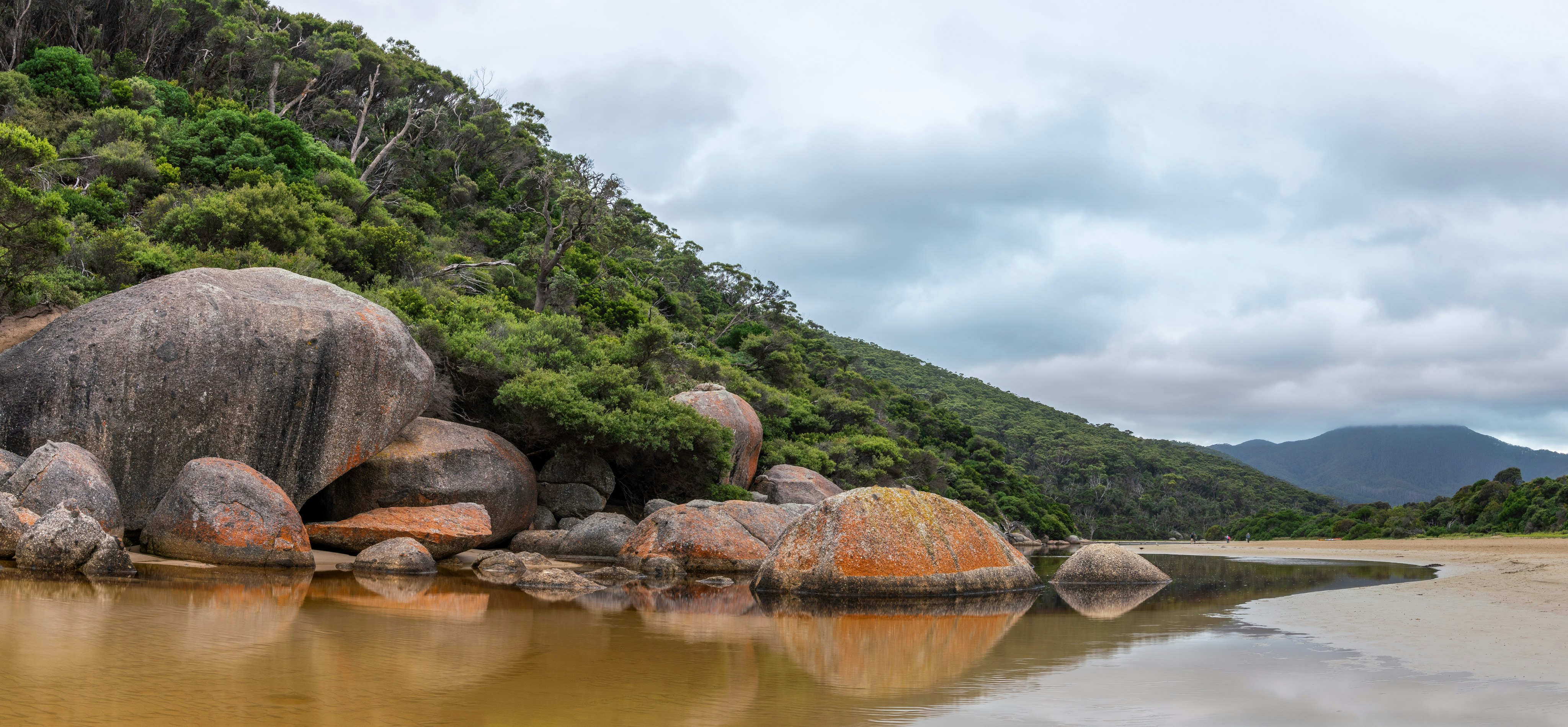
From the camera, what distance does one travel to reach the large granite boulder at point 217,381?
15.2m

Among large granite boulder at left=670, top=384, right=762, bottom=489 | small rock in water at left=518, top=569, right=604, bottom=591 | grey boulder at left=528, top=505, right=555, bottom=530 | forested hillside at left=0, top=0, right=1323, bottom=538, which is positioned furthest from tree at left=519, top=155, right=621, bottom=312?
small rock in water at left=518, top=569, right=604, bottom=591

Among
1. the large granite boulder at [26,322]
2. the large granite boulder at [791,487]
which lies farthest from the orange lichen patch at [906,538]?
the large granite boulder at [26,322]

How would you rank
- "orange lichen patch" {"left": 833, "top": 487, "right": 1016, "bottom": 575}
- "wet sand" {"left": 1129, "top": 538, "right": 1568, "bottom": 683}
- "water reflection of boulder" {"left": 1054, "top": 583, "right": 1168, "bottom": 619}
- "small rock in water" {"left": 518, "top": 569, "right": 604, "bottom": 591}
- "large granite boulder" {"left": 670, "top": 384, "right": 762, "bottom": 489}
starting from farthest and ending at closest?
"large granite boulder" {"left": 670, "top": 384, "right": 762, "bottom": 489}, "small rock in water" {"left": 518, "top": 569, "right": 604, "bottom": 591}, "orange lichen patch" {"left": 833, "top": 487, "right": 1016, "bottom": 575}, "water reflection of boulder" {"left": 1054, "top": 583, "right": 1168, "bottom": 619}, "wet sand" {"left": 1129, "top": 538, "right": 1568, "bottom": 683}

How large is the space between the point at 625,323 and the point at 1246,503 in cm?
6554

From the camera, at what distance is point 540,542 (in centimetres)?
2078

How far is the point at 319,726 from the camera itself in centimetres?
462

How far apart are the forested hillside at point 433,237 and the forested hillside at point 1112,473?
119 inches

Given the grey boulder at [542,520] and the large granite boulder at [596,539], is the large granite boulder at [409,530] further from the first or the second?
the grey boulder at [542,520]

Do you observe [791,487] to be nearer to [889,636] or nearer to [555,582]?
[555,582]

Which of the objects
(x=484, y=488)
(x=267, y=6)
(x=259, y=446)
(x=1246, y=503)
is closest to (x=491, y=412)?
(x=484, y=488)

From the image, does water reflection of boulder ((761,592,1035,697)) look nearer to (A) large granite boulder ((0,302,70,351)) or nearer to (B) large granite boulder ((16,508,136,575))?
(B) large granite boulder ((16,508,136,575))

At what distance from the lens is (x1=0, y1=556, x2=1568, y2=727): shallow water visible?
205 inches

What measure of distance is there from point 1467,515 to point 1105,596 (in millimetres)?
40145

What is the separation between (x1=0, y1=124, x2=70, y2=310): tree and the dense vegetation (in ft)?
163
